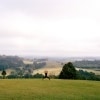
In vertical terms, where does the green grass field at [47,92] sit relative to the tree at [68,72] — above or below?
below

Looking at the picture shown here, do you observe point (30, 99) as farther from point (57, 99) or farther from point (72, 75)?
point (72, 75)

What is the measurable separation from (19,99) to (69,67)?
124 ft

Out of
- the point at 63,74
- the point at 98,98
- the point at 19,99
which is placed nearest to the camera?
the point at 19,99

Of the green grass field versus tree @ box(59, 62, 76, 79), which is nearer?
the green grass field

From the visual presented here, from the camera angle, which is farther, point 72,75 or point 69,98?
point 72,75

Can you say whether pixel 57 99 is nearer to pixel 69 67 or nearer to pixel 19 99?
pixel 19 99

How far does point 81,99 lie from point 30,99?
494cm

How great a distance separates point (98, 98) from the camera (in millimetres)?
26891

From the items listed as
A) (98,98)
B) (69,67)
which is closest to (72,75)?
(69,67)

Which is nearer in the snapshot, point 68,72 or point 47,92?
point 47,92

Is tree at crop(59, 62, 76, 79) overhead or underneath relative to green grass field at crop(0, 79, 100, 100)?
overhead

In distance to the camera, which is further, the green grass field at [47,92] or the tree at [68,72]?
the tree at [68,72]

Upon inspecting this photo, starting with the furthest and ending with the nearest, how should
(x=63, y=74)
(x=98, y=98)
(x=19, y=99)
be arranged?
(x=63, y=74), (x=98, y=98), (x=19, y=99)

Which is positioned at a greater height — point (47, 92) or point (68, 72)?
point (68, 72)
